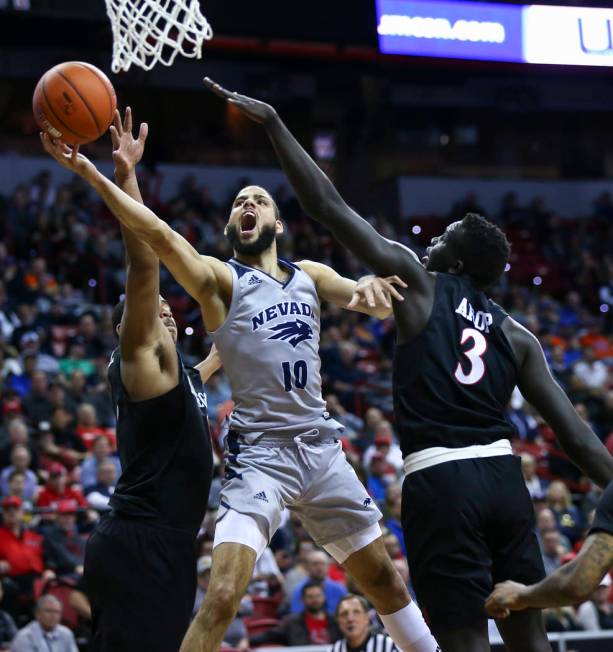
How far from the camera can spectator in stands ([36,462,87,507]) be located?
10.0 metres

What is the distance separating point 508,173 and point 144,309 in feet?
65.7

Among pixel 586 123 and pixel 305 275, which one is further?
pixel 586 123

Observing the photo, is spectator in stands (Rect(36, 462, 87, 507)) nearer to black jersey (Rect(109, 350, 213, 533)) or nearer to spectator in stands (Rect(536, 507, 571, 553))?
spectator in stands (Rect(536, 507, 571, 553))

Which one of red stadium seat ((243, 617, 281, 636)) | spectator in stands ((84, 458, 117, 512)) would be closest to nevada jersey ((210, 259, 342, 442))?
red stadium seat ((243, 617, 281, 636))

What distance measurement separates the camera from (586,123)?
80.5 feet

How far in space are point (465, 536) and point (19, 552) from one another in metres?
5.84

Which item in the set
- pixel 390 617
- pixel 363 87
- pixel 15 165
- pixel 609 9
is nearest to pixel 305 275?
pixel 390 617

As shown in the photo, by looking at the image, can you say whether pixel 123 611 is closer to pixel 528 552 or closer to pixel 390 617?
pixel 390 617

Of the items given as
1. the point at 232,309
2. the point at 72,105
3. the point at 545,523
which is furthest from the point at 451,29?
the point at 232,309

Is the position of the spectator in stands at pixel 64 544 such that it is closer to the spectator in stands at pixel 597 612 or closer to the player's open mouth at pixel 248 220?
the spectator in stands at pixel 597 612

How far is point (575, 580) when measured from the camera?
369cm

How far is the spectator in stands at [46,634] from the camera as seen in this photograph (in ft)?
26.2

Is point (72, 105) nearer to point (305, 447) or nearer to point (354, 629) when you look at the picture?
point (305, 447)

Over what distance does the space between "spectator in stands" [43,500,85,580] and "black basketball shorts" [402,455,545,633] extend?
216 inches
